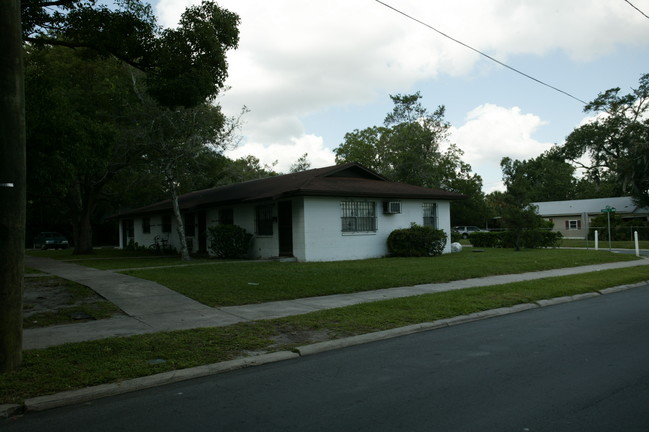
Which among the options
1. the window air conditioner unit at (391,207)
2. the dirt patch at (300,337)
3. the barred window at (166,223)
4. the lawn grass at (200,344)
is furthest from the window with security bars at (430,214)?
the dirt patch at (300,337)

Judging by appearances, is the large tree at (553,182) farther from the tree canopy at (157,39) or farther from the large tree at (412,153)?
the tree canopy at (157,39)

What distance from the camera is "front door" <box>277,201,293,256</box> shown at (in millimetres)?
19000

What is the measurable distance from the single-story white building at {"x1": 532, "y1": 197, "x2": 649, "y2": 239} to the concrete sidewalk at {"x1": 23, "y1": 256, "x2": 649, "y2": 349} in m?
38.2

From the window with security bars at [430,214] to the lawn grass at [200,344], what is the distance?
1213 centimetres

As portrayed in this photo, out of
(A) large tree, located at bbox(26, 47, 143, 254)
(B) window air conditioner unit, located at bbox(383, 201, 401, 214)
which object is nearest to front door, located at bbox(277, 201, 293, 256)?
(B) window air conditioner unit, located at bbox(383, 201, 401, 214)

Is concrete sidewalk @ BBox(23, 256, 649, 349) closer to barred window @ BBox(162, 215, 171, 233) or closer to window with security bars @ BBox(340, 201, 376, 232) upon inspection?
window with security bars @ BBox(340, 201, 376, 232)

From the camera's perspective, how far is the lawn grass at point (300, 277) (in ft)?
35.1

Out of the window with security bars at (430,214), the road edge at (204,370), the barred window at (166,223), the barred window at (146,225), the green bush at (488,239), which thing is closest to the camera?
the road edge at (204,370)

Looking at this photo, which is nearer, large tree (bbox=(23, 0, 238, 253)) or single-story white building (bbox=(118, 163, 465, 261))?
large tree (bbox=(23, 0, 238, 253))

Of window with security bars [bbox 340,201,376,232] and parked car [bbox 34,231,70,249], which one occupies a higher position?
window with security bars [bbox 340,201,376,232]

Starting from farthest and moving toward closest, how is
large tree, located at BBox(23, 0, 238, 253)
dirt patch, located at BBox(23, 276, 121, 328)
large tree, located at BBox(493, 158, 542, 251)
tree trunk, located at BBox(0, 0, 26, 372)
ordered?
large tree, located at BBox(493, 158, 542, 251), large tree, located at BBox(23, 0, 238, 253), dirt patch, located at BBox(23, 276, 121, 328), tree trunk, located at BBox(0, 0, 26, 372)

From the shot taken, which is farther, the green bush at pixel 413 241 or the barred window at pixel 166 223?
the barred window at pixel 166 223

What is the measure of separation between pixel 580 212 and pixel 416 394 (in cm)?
4962

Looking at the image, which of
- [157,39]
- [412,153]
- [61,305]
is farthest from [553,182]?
[61,305]
